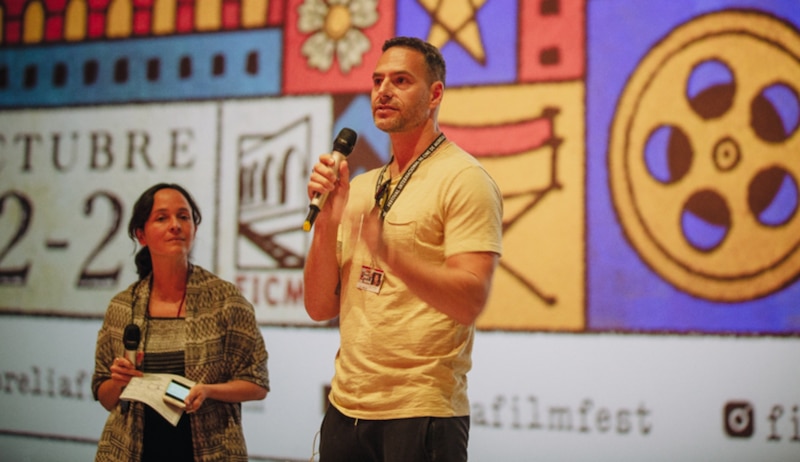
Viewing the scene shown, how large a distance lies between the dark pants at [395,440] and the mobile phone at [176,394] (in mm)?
609

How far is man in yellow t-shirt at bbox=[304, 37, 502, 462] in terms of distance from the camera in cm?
165

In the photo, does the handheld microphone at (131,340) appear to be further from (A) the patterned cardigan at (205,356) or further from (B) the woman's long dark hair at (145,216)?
(B) the woman's long dark hair at (145,216)

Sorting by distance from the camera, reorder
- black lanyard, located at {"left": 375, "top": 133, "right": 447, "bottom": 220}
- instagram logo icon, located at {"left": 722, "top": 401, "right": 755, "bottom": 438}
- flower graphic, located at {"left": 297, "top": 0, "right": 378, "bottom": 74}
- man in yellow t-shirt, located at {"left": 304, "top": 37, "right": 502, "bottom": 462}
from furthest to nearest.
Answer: flower graphic, located at {"left": 297, "top": 0, "right": 378, "bottom": 74} → instagram logo icon, located at {"left": 722, "top": 401, "right": 755, "bottom": 438} → black lanyard, located at {"left": 375, "top": 133, "right": 447, "bottom": 220} → man in yellow t-shirt, located at {"left": 304, "top": 37, "right": 502, "bottom": 462}

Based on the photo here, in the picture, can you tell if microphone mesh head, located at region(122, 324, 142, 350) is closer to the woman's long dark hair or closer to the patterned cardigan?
the patterned cardigan

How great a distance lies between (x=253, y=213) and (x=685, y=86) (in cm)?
Answer: 191

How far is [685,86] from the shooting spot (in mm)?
3184

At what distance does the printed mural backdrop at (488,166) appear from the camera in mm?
3094

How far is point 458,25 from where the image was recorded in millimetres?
3469

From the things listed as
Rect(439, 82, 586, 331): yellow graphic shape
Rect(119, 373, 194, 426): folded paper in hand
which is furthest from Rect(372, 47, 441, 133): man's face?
Rect(439, 82, 586, 331): yellow graphic shape

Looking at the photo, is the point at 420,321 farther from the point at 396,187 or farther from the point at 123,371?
the point at 123,371

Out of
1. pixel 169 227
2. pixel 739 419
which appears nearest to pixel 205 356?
pixel 169 227

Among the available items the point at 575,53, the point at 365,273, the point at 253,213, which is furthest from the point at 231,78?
the point at 365,273

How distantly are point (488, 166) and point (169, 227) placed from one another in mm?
1398

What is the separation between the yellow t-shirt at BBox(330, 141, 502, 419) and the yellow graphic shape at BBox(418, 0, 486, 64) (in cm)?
175
